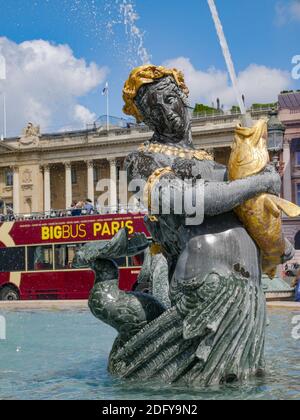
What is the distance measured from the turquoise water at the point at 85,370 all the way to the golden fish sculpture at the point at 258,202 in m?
0.75

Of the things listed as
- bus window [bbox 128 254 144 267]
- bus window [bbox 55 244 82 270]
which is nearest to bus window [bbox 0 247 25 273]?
bus window [bbox 55 244 82 270]

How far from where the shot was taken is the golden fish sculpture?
3.69 metres

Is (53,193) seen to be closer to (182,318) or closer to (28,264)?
(28,264)

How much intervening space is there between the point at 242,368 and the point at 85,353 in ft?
7.19

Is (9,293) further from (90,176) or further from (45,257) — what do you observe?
(90,176)

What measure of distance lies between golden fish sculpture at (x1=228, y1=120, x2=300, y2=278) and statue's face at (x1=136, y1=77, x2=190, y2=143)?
0.39 meters

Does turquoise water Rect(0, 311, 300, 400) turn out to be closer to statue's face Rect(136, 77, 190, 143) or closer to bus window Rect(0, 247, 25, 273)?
statue's face Rect(136, 77, 190, 143)

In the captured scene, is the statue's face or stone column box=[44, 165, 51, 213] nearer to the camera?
the statue's face

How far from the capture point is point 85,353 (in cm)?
566

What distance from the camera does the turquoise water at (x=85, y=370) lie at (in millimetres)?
3625

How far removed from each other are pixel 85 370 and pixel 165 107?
1.79 metres

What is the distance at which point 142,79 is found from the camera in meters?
4.00

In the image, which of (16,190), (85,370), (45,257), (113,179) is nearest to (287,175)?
(113,179)

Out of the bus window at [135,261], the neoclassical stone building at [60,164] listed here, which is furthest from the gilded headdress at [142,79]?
the neoclassical stone building at [60,164]
